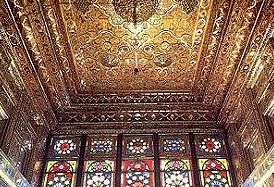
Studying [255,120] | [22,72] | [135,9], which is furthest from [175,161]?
[22,72]

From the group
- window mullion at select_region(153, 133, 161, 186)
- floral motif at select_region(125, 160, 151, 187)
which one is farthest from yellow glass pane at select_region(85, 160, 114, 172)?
window mullion at select_region(153, 133, 161, 186)

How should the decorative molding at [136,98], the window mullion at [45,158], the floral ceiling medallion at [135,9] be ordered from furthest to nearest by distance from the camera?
the decorative molding at [136,98]
the window mullion at [45,158]
the floral ceiling medallion at [135,9]

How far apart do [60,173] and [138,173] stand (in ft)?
4.57

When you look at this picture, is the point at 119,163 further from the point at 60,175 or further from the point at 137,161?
the point at 60,175

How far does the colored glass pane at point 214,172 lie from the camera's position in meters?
5.98

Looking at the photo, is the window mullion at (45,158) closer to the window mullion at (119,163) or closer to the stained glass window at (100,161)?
the stained glass window at (100,161)

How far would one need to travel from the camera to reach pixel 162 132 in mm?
6703

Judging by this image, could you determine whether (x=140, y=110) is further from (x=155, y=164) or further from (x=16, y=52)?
(x=16, y=52)

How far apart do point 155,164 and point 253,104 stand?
2012 mm

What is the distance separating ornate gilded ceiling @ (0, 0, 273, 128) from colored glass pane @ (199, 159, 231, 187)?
87 cm

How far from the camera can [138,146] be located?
6492 mm

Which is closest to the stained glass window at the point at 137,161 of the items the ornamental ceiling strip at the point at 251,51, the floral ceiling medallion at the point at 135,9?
the ornamental ceiling strip at the point at 251,51

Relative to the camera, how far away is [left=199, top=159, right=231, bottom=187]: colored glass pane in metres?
5.98

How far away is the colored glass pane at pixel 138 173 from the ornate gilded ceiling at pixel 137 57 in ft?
3.09
